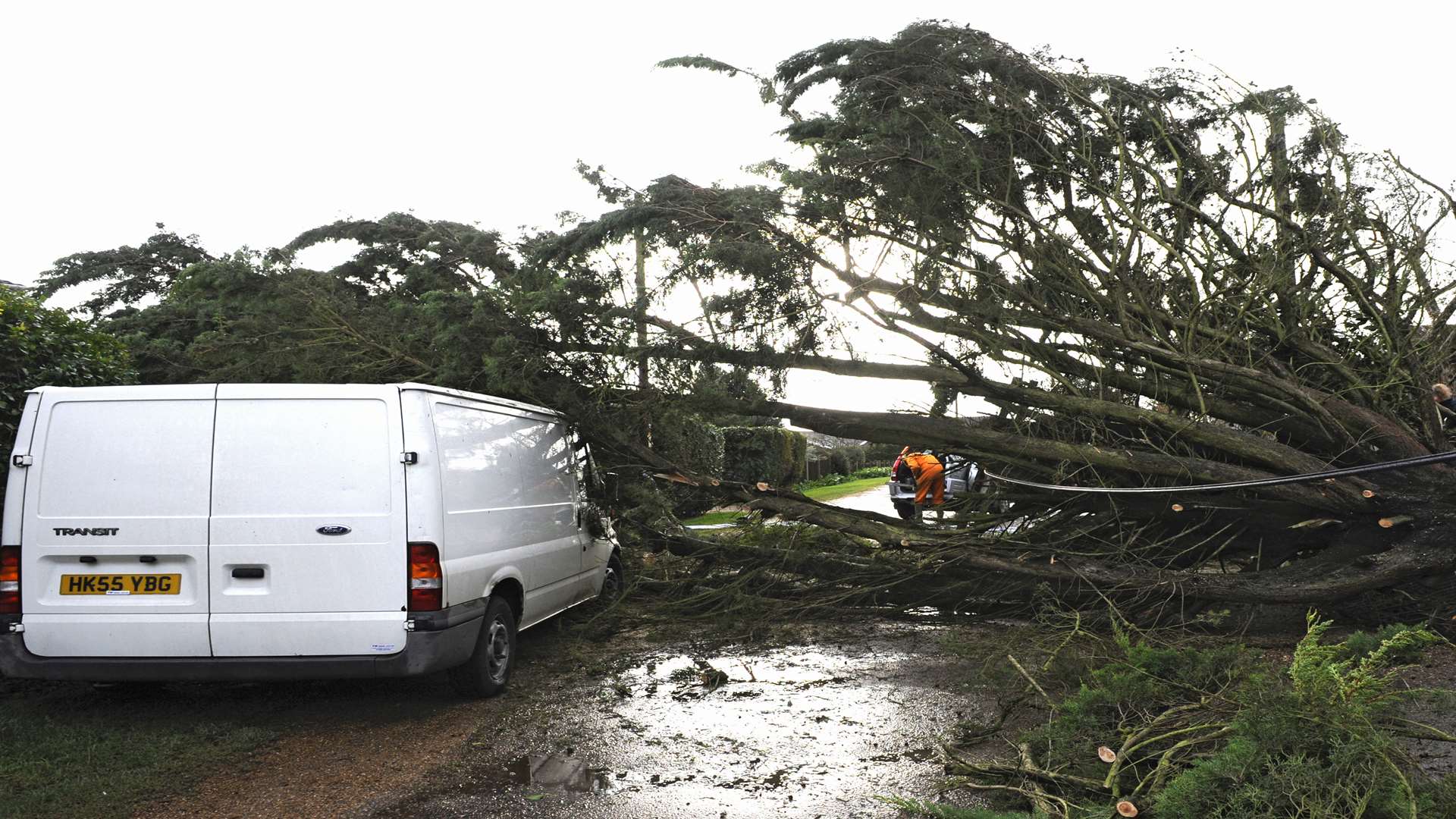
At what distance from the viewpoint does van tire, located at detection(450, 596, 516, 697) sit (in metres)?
6.23

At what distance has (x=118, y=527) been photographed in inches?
221

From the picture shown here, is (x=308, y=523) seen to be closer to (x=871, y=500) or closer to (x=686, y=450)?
(x=686, y=450)

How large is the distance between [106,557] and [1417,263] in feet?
30.7

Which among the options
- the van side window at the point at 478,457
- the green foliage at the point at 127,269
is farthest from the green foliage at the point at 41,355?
the green foliage at the point at 127,269

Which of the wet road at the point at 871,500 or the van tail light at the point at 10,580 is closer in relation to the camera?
the van tail light at the point at 10,580

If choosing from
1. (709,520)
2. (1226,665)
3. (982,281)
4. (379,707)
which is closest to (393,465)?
(379,707)

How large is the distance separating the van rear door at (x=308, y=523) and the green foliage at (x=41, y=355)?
219 centimetres

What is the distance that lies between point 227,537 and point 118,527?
561mm

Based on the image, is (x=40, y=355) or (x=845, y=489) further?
(x=845, y=489)

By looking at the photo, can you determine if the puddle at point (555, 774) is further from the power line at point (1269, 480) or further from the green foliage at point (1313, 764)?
the power line at point (1269, 480)

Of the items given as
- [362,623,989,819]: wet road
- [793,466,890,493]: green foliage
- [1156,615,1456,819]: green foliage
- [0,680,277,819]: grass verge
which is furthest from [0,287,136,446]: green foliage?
[793,466,890,493]: green foliage

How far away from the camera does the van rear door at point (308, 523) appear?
18.2ft

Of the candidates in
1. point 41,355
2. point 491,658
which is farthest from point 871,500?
point 41,355

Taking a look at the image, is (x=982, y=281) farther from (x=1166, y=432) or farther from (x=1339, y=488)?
(x=1339, y=488)
